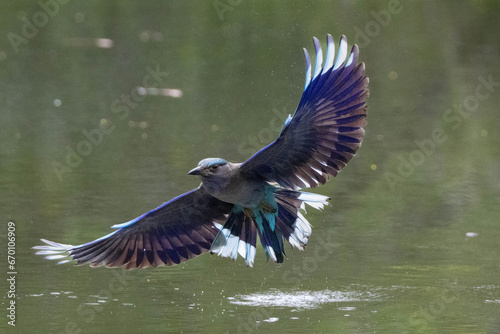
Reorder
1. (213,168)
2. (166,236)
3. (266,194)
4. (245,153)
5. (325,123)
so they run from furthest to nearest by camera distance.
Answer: (245,153), (166,236), (266,194), (213,168), (325,123)

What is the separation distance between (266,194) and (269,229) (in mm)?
209

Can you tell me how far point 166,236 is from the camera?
5660mm

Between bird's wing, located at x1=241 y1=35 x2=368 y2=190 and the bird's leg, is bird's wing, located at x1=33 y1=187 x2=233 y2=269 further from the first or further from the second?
bird's wing, located at x1=241 y1=35 x2=368 y2=190

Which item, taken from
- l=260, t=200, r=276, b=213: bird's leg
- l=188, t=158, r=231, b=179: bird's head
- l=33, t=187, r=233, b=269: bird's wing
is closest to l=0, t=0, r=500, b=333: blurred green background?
l=33, t=187, r=233, b=269: bird's wing

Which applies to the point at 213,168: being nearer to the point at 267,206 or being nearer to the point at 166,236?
the point at 267,206

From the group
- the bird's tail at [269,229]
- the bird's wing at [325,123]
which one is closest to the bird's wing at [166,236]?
the bird's tail at [269,229]

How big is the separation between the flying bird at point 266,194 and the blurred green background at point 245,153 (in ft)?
1.02

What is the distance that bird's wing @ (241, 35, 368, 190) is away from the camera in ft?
16.9

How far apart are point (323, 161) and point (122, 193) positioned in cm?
277

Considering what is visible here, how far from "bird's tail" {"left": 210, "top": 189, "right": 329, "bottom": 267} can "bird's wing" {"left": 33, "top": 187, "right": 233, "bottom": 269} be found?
18 cm

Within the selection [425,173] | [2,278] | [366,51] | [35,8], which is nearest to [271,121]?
[425,173]

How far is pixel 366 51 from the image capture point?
1323 centimetres

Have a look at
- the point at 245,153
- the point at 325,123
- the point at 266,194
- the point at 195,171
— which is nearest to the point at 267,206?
the point at 266,194

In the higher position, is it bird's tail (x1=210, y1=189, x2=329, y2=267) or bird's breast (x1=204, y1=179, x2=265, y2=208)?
bird's breast (x1=204, y1=179, x2=265, y2=208)
